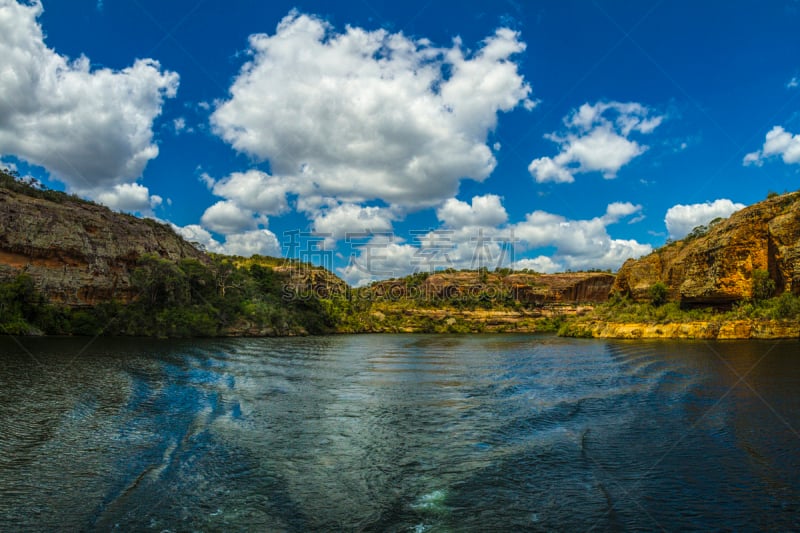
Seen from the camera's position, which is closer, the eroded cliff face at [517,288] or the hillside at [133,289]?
the hillside at [133,289]

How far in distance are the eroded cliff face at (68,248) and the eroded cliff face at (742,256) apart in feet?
297

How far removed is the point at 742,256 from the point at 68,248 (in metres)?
98.0

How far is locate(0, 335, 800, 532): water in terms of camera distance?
8.80m

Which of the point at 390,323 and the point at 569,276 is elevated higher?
the point at 569,276

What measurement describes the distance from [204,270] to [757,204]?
93085 mm

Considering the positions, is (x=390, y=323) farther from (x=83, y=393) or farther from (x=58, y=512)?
(x=58, y=512)

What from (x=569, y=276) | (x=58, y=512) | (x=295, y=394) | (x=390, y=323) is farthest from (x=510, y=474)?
(x=569, y=276)

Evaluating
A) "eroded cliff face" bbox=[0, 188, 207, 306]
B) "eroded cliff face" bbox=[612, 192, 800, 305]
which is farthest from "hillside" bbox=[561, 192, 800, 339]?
"eroded cliff face" bbox=[0, 188, 207, 306]

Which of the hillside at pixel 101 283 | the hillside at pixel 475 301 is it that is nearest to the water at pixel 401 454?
the hillside at pixel 101 283

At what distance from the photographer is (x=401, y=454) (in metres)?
12.9

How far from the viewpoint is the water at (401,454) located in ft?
28.9

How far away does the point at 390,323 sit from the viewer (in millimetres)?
129875

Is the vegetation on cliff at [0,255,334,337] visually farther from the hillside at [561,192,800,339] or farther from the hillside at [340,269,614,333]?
the hillside at [561,192,800,339]

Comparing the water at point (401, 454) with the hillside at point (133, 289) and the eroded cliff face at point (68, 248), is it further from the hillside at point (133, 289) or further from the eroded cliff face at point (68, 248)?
the eroded cliff face at point (68, 248)
